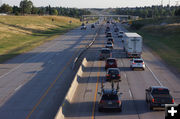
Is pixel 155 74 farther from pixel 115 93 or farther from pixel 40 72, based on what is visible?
pixel 115 93

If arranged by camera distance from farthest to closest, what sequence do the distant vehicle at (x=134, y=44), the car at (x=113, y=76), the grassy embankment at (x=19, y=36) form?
the grassy embankment at (x=19, y=36)
the distant vehicle at (x=134, y=44)
the car at (x=113, y=76)

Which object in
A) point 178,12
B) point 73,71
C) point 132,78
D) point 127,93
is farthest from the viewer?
point 178,12

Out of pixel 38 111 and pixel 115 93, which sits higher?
pixel 115 93

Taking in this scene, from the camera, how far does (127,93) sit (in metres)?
26.5

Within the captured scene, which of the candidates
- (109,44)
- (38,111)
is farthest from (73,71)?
(109,44)

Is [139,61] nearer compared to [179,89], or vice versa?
[179,89]

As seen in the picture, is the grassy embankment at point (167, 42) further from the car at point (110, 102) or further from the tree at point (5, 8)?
the tree at point (5, 8)

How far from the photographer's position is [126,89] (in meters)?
28.0

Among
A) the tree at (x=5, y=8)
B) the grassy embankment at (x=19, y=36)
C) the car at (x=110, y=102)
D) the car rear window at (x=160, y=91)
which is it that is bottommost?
the grassy embankment at (x=19, y=36)

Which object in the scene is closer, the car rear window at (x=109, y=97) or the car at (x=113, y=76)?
the car rear window at (x=109, y=97)

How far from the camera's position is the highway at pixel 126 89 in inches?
814

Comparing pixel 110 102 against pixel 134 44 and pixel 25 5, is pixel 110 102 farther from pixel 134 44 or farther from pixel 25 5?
pixel 25 5

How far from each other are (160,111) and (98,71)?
56.3ft

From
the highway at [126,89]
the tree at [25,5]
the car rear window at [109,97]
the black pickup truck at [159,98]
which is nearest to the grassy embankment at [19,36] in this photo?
the highway at [126,89]
